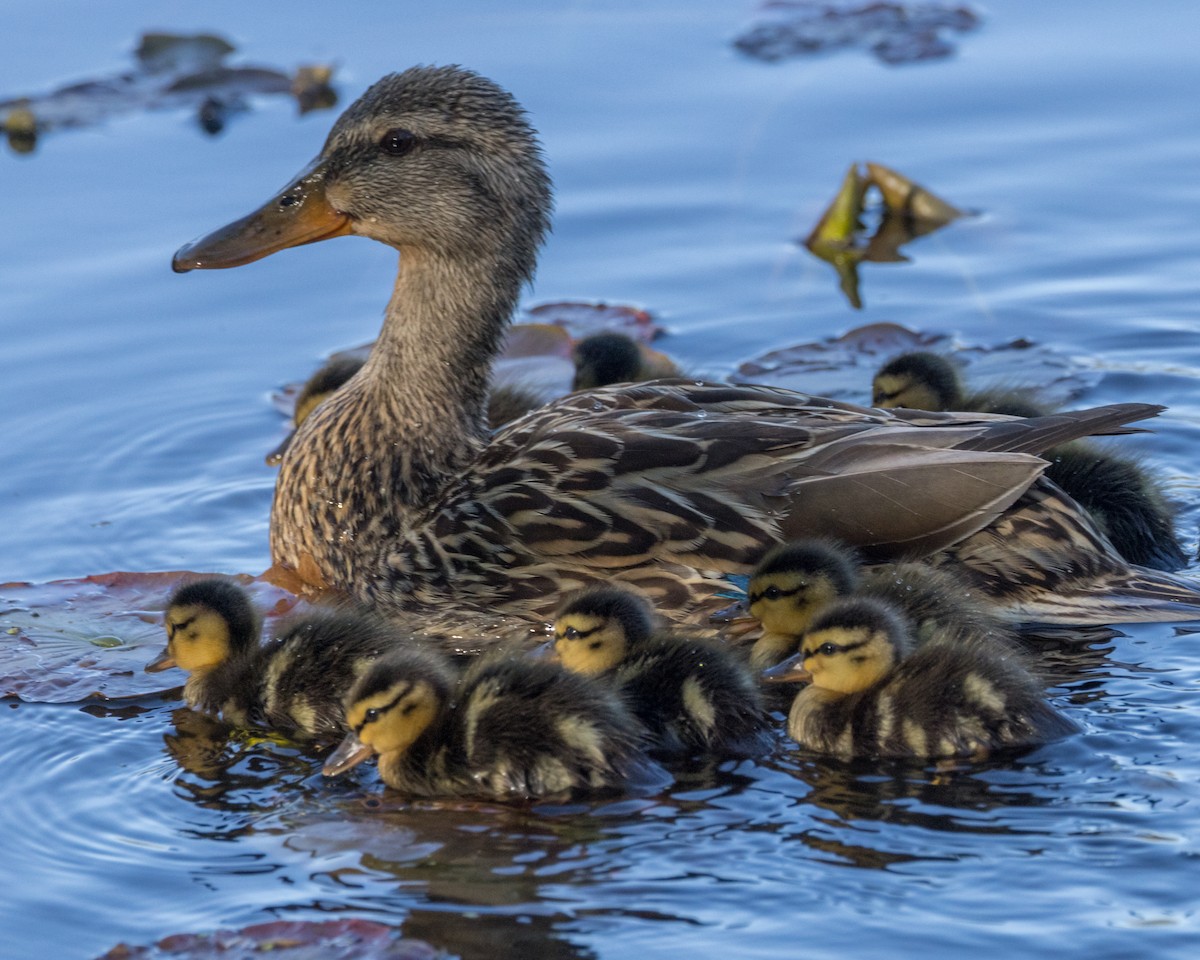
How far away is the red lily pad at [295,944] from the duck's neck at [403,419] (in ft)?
5.73

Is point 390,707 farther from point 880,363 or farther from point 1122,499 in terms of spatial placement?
point 880,363

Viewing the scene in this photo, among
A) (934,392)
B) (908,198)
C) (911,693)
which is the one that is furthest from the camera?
(908,198)

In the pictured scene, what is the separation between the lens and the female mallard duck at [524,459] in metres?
5.37

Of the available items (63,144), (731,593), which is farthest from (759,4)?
(731,593)

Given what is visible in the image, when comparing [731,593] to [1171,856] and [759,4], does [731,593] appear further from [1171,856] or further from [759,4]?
[759,4]

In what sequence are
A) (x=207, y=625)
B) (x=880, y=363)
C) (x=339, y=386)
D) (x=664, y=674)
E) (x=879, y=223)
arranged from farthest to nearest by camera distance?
1. (x=879, y=223)
2. (x=880, y=363)
3. (x=339, y=386)
4. (x=207, y=625)
5. (x=664, y=674)

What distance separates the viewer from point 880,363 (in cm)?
739

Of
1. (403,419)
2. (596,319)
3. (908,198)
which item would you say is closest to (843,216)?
(908,198)

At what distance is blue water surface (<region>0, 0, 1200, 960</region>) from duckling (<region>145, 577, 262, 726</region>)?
99 millimetres

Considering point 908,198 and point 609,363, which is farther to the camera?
point 908,198

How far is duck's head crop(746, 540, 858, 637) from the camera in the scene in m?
5.11

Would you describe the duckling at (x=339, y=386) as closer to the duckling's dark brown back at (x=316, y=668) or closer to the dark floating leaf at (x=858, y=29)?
the duckling's dark brown back at (x=316, y=668)

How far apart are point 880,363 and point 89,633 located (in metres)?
3.03

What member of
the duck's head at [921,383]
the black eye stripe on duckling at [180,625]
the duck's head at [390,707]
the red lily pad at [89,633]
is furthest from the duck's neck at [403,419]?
the duck's head at [921,383]
